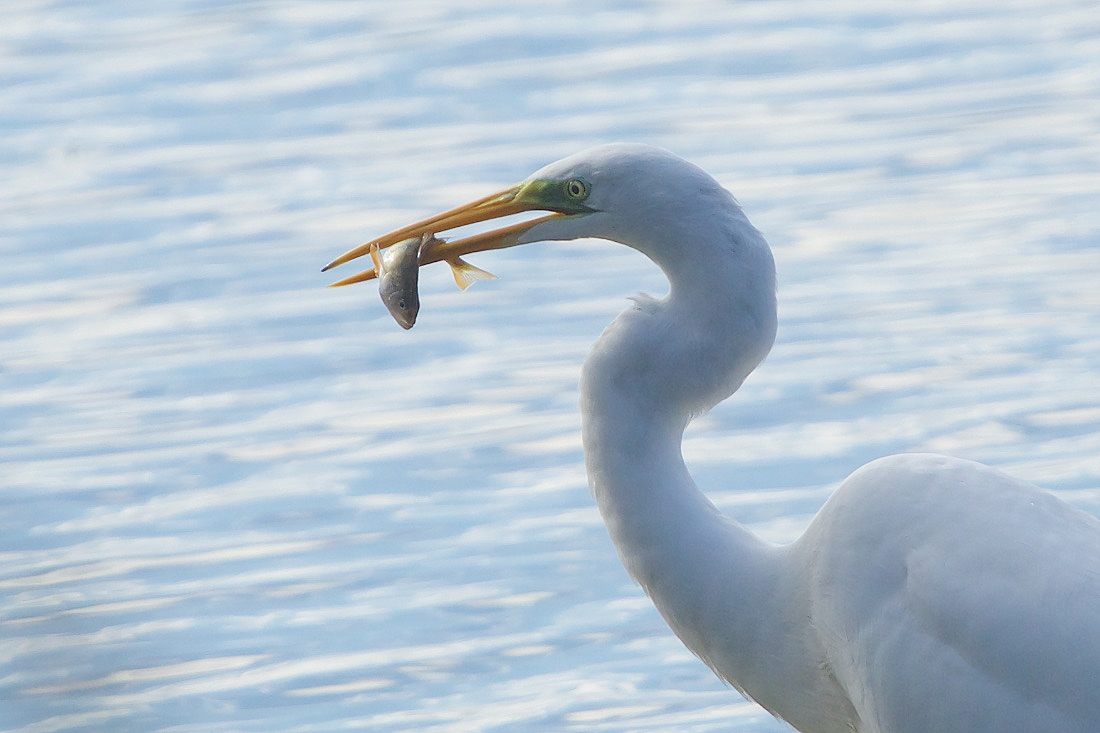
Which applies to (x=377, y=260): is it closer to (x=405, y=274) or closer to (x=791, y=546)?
(x=405, y=274)

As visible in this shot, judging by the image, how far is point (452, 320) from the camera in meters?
7.66

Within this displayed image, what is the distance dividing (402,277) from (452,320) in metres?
3.70

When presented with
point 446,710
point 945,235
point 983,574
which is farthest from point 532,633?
point 945,235

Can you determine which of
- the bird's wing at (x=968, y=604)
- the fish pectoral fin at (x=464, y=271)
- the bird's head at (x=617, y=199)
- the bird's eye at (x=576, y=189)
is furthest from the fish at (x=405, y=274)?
the bird's wing at (x=968, y=604)

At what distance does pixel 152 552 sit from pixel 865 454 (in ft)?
7.07

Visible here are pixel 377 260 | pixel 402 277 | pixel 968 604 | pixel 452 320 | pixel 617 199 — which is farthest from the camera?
pixel 452 320

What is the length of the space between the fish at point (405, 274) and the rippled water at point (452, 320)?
3.05 feet

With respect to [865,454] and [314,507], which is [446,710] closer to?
[314,507]

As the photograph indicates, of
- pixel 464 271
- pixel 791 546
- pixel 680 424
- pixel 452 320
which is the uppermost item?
pixel 464 271

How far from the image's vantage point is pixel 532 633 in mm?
5508

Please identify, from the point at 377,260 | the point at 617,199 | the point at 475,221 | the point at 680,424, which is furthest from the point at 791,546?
the point at 377,260

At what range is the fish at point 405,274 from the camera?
3953 millimetres

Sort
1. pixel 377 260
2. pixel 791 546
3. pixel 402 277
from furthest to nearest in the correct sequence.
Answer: pixel 377 260
pixel 402 277
pixel 791 546

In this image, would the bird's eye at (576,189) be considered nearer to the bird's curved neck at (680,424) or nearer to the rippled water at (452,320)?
the bird's curved neck at (680,424)
